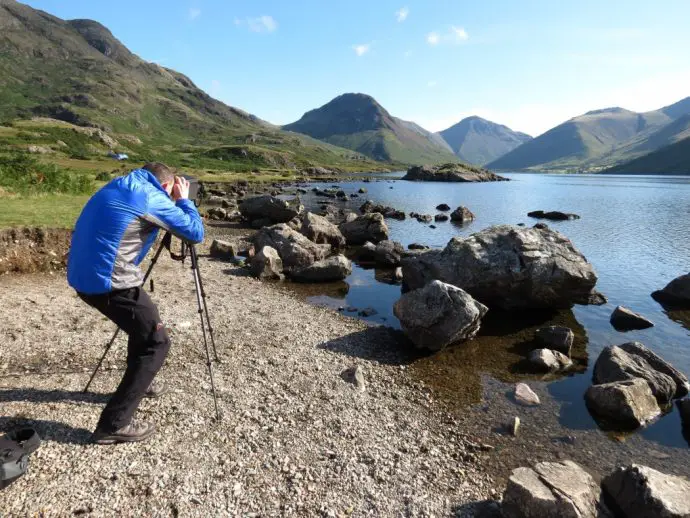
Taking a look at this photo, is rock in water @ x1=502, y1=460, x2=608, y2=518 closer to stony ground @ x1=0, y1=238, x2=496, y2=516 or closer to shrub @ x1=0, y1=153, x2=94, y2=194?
stony ground @ x1=0, y1=238, x2=496, y2=516

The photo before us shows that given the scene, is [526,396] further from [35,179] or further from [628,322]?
[35,179]

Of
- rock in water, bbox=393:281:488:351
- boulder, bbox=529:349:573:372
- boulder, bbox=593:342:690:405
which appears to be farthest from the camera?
rock in water, bbox=393:281:488:351

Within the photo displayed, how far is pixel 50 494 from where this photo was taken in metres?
7.21

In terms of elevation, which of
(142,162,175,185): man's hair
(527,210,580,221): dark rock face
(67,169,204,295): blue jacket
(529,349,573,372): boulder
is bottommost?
(527,210,580,221): dark rock face

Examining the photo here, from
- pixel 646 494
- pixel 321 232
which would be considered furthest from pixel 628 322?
pixel 321 232

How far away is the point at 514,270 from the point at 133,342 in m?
20.2

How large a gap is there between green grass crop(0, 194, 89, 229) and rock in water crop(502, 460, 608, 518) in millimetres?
23798

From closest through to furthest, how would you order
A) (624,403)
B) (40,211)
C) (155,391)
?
(155,391) → (624,403) → (40,211)

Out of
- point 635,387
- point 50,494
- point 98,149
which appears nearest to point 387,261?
point 635,387

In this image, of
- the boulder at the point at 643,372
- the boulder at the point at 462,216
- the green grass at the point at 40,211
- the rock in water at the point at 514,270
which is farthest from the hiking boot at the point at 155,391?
the boulder at the point at 462,216

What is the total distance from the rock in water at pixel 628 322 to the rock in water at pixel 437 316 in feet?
32.0

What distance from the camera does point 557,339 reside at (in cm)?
1809

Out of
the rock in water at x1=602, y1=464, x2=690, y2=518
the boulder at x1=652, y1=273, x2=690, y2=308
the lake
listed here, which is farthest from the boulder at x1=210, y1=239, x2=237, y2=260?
the boulder at x1=652, y1=273, x2=690, y2=308

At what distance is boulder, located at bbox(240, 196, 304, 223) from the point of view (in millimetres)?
50312
